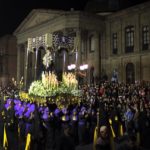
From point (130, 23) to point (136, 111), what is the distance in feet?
90.6

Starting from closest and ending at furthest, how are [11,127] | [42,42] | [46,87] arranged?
[11,127], [46,87], [42,42]

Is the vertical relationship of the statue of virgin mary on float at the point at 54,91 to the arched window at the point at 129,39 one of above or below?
below

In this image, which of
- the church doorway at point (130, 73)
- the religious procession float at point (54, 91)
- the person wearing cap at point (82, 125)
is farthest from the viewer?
the church doorway at point (130, 73)

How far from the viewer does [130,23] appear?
42125 millimetres

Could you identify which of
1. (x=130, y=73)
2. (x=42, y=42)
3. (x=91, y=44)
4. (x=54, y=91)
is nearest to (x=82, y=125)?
(x=54, y=91)

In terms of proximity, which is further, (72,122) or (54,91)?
(54,91)

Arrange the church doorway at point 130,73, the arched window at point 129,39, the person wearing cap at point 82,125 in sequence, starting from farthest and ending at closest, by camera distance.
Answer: the arched window at point 129,39 < the church doorway at point 130,73 < the person wearing cap at point 82,125

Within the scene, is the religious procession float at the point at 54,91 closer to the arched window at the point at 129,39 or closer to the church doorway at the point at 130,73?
the church doorway at the point at 130,73

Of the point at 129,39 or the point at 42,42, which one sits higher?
the point at 129,39

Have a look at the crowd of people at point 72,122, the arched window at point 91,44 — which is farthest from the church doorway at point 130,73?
the crowd of people at point 72,122

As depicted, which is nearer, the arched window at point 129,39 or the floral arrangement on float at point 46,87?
the floral arrangement on float at point 46,87

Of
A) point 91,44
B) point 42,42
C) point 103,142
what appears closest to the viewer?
point 103,142

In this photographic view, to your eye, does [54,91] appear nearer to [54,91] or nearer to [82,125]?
[54,91]

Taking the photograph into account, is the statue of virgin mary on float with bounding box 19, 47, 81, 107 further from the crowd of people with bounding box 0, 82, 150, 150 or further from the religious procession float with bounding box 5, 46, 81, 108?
the crowd of people with bounding box 0, 82, 150, 150
